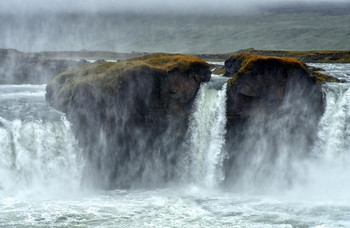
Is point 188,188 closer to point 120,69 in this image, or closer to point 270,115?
point 270,115

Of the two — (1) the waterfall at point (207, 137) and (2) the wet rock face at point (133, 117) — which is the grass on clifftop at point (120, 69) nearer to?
(2) the wet rock face at point (133, 117)

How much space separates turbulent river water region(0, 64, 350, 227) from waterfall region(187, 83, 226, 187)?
0.24 ft

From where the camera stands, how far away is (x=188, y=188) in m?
30.9

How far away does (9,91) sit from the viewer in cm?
4791

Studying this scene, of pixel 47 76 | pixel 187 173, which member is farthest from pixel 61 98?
pixel 47 76

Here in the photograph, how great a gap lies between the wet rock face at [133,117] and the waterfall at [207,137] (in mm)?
796

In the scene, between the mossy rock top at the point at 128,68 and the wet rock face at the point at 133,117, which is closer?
the wet rock face at the point at 133,117

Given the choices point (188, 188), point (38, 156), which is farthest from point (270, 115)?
point (38, 156)

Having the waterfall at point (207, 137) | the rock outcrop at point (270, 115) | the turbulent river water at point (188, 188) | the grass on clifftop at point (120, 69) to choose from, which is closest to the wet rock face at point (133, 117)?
the grass on clifftop at point (120, 69)

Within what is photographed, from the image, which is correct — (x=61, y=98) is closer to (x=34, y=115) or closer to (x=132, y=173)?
(x=34, y=115)

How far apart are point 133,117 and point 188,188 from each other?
256 inches

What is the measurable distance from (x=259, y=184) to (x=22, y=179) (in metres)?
16.6

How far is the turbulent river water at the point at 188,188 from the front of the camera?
2350 cm

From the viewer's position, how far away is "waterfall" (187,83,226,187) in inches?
1248
